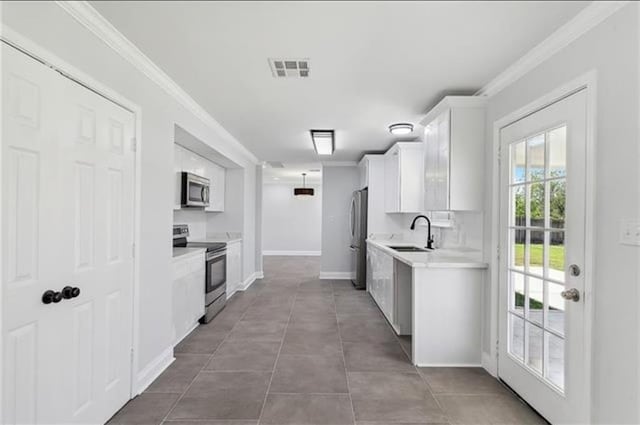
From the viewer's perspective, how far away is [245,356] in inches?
123

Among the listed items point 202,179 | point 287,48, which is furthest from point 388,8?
point 202,179


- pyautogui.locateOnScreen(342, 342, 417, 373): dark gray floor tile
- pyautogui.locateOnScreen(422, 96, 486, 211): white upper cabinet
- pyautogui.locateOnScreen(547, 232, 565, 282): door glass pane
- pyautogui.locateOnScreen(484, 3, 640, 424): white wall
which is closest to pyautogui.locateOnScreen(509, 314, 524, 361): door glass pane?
pyautogui.locateOnScreen(547, 232, 565, 282): door glass pane

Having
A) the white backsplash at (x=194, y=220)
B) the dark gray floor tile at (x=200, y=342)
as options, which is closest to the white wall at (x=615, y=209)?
the dark gray floor tile at (x=200, y=342)

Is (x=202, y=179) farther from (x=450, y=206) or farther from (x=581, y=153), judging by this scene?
(x=581, y=153)

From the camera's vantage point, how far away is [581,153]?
1880 millimetres

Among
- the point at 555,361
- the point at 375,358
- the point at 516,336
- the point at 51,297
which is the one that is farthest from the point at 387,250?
the point at 51,297

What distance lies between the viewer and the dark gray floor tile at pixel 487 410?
84.9 inches

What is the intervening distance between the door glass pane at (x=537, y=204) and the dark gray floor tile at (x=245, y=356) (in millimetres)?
2375

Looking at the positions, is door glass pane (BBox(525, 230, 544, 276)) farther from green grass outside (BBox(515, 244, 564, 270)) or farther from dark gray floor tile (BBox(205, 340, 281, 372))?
dark gray floor tile (BBox(205, 340, 281, 372))

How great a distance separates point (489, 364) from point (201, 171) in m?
4.18

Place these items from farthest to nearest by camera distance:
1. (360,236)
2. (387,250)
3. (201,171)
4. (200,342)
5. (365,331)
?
(360,236) → (201,171) → (387,250) → (365,331) → (200,342)

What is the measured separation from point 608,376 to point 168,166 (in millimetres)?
3273

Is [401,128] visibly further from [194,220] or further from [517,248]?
[194,220]

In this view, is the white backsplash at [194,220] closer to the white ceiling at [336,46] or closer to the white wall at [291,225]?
the white ceiling at [336,46]
